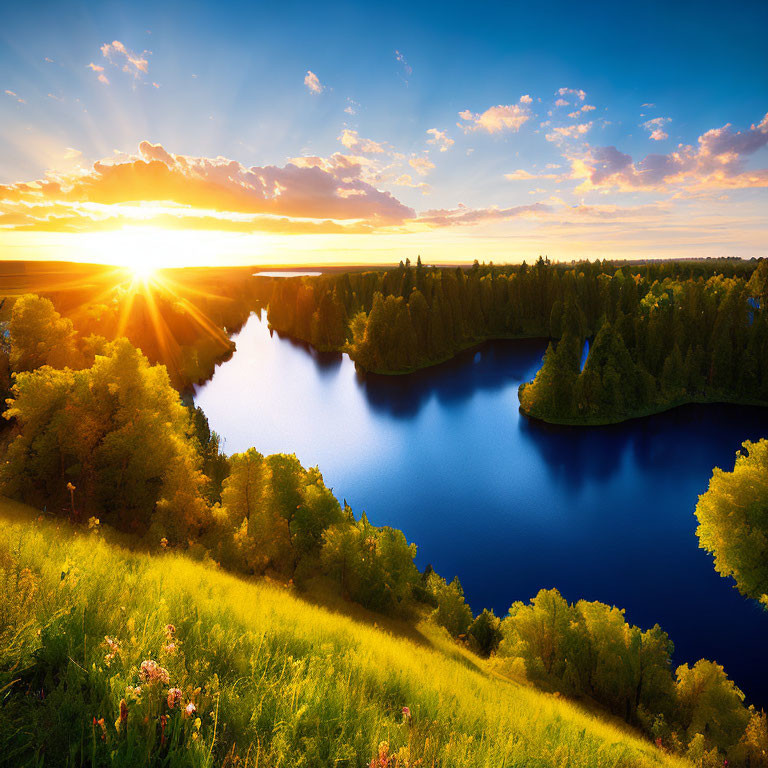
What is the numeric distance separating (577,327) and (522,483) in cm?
8453

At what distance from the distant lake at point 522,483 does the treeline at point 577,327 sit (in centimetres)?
562

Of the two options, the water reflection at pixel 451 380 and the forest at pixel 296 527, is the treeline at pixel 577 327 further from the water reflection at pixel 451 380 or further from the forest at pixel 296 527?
the forest at pixel 296 527

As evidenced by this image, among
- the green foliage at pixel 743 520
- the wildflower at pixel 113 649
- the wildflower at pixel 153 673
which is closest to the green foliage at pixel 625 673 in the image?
the green foliage at pixel 743 520

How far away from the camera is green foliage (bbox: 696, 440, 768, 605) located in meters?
24.5

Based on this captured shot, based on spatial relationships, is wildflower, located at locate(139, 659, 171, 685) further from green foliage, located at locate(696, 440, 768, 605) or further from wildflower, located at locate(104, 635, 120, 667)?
green foliage, located at locate(696, 440, 768, 605)

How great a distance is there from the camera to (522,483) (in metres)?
50.8

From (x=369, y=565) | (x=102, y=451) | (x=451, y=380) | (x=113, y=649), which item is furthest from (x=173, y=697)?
(x=451, y=380)

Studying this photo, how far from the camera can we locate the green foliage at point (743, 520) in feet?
80.3

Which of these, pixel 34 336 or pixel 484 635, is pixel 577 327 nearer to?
pixel 484 635

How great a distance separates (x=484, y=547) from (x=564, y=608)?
55.0ft

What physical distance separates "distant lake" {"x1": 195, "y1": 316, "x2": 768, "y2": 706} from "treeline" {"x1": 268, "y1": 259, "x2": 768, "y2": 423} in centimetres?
562

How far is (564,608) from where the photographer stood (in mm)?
22219

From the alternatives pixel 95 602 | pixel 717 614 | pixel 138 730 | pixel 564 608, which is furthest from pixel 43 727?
pixel 717 614

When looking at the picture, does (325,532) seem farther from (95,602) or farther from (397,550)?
(95,602)
